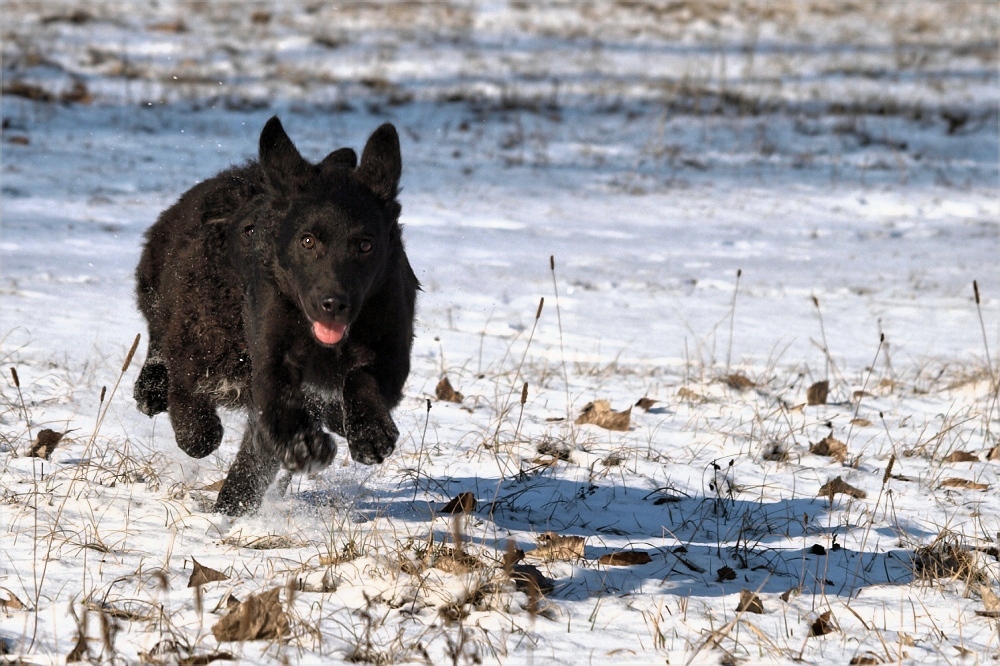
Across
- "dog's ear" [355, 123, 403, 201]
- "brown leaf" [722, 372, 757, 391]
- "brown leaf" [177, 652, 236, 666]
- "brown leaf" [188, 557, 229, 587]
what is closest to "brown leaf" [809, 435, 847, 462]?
"brown leaf" [722, 372, 757, 391]

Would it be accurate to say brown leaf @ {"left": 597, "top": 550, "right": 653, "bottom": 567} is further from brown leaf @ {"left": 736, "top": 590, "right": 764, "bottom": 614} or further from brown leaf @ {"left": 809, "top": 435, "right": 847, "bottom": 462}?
brown leaf @ {"left": 809, "top": 435, "right": 847, "bottom": 462}

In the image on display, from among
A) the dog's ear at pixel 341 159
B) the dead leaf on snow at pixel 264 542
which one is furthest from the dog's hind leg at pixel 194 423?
the dog's ear at pixel 341 159

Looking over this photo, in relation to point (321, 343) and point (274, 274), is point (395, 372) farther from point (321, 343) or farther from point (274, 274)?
point (274, 274)

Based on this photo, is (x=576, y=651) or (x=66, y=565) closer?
(x=576, y=651)

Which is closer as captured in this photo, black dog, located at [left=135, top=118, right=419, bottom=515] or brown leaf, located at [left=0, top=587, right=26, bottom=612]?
brown leaf, located at [left=0, top=587, right=26, bottom=612]

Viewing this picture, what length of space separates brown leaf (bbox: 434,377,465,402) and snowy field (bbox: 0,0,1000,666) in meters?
0.07

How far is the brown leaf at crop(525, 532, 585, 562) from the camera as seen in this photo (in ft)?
12.3

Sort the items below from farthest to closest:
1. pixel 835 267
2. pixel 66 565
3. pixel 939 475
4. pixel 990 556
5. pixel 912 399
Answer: pixel 835 267 → pixel 912 399 → pixel 939 475 → pixel 990 556 → pixel 66 565

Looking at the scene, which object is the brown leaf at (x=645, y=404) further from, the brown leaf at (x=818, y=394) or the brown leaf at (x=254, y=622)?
the brown leaf at (x=254, y=622)

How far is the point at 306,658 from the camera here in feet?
9.80

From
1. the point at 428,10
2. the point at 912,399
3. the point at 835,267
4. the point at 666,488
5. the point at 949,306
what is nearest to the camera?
the point at 666,488

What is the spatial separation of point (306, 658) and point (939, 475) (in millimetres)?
3048

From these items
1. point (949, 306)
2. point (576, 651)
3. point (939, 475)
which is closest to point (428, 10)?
point (949, 306)

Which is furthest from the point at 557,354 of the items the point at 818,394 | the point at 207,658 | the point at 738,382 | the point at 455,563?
the point at 207,658
